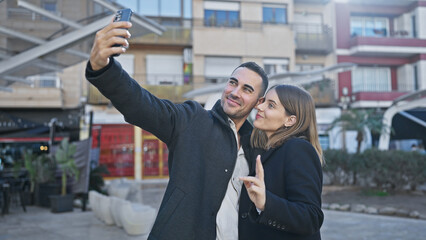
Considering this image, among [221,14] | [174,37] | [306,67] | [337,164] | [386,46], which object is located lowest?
[337,164]

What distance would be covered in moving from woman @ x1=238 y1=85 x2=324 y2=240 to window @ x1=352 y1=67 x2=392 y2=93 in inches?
832

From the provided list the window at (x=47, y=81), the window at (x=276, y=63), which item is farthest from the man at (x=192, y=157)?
the window at (x=276, y=63)

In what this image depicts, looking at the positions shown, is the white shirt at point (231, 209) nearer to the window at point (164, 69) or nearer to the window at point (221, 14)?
the window at point (164, 69)

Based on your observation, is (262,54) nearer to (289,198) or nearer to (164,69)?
(164,69)

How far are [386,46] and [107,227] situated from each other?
64.0 ft

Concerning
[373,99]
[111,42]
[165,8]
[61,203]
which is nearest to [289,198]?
[111,42]

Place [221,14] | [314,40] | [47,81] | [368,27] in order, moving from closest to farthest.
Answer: [47,81], [221,14], [314,40], [368,27]

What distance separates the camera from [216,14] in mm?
20906

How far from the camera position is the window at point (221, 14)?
20.8m

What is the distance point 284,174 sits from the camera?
1.75 m

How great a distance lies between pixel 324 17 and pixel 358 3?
2.19m

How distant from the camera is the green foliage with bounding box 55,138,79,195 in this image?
28.1 ft

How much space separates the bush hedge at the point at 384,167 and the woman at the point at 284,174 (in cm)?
946

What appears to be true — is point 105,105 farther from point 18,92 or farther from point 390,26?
point 390,26
